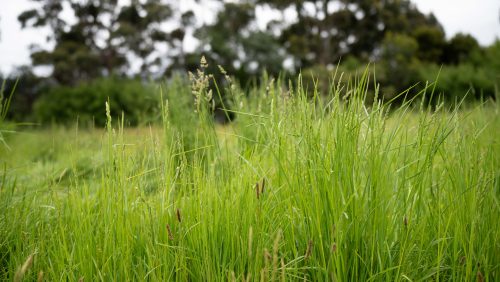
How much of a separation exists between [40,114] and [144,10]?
8.18m

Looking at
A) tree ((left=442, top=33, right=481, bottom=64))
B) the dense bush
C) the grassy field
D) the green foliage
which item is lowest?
the dense bush

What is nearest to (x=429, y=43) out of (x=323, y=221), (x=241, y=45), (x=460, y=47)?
(x=460, y=47)

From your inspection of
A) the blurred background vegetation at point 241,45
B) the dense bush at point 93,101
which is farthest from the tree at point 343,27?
the dense bush at point 93,101

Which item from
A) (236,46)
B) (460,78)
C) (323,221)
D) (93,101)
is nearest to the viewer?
(323,221)

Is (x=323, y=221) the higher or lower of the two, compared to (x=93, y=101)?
higher

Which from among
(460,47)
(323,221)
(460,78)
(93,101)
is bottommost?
(93,101)

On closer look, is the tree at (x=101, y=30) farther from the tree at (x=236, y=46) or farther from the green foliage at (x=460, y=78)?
the green foliage at (x=460, y=78)

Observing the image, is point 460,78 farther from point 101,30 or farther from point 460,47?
point 101,30

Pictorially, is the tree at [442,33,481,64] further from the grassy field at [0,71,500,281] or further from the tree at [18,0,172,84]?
the grassy field at [0,71,500,281]

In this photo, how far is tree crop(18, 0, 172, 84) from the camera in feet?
75.6

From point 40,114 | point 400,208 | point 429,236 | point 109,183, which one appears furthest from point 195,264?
point 40,114

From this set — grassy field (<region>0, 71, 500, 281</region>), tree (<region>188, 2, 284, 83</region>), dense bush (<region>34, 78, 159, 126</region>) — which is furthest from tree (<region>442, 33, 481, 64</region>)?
grassy field (<region>0, 71, 500, 281</region>)

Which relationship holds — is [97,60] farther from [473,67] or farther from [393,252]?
[393,252]

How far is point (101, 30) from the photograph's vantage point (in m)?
24.6
